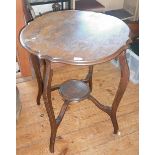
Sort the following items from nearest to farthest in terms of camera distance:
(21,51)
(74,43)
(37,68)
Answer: (74,43) → (37,68) → (21,51)

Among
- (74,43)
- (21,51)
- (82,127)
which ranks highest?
(74,43)

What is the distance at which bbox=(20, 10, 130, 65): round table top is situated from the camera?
3.83 feet

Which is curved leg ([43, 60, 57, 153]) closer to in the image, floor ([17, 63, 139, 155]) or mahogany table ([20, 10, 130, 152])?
mahogany table ([20, 10, 130, 152])

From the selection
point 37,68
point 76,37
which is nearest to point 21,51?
point 37,68

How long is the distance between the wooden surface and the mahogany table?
0.39 metres

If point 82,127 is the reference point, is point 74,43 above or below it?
above

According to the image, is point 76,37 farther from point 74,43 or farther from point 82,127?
point 82,127

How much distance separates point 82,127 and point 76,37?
0.66 m

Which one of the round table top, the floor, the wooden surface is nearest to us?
the round table top

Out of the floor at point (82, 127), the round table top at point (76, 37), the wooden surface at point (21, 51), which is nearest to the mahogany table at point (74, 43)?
the round table top at point (76, 37)

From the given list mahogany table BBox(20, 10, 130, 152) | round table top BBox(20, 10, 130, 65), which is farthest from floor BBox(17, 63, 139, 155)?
round table top BBox(20, 10, 130, 65)

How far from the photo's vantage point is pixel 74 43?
1.26m
